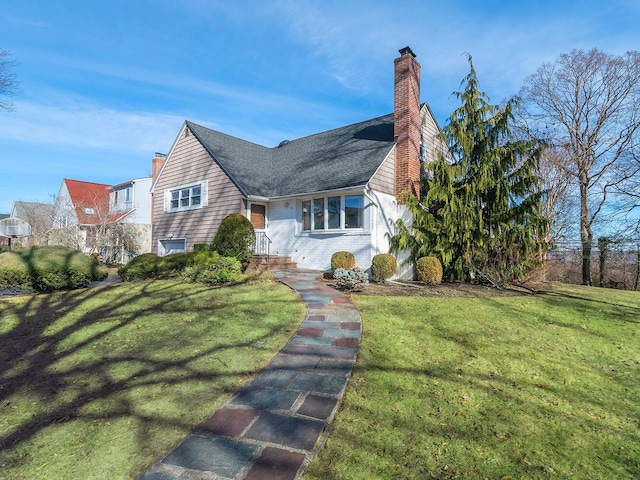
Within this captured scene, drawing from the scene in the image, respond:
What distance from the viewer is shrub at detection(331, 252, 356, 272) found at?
1082cm

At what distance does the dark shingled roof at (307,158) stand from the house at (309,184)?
6cm

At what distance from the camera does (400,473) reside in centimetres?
227

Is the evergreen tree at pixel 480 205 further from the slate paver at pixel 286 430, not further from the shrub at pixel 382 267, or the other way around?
the slate paver at pixel 286 430

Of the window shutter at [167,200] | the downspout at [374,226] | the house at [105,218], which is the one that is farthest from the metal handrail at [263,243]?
the house at [105,218]

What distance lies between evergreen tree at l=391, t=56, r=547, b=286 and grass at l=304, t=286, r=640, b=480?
4023 millimetres

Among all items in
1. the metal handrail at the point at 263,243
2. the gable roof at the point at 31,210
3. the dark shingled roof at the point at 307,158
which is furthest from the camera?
the gable roof at the point at 31,210

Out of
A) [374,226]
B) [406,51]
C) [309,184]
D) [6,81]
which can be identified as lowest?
[374,226]

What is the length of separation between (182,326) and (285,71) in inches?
513

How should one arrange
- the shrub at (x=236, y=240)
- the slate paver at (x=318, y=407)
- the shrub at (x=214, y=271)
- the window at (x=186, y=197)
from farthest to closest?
the window at (x=186, y=197)
the shrub at (x=236, y=240)
the shrub at (x=214, y=271)
the slate paver at (x=318, y=407)

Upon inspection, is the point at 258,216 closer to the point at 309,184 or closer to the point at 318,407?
the point at 309,184

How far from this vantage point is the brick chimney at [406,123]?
11.8m

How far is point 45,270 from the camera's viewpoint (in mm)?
8352

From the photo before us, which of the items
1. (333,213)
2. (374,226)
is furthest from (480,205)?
(333,213)

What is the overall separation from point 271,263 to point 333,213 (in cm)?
306
